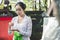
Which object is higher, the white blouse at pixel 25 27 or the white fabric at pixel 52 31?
the white fabric at pixel 52 31

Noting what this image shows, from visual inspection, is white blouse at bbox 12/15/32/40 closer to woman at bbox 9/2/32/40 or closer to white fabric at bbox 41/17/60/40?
woman at bbox 9/2/32/40

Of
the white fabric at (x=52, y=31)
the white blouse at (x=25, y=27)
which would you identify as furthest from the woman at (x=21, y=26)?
the white fabric at (x=52, y=31)

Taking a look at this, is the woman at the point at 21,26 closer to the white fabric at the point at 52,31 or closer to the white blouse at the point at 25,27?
the white blouse at the point at 25,27

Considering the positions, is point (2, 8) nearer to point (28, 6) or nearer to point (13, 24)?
point (28, 6)

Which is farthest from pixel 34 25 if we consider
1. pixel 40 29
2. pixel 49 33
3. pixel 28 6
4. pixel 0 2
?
pixel 49 33

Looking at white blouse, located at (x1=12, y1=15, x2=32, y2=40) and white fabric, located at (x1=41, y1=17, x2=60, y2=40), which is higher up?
white fabric, located at (x1=41, y1=17, x2=60, y2=40)

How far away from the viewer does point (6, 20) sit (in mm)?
6117

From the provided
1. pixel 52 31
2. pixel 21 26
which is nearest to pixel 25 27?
pixel 21 26

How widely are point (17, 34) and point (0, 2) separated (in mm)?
2407

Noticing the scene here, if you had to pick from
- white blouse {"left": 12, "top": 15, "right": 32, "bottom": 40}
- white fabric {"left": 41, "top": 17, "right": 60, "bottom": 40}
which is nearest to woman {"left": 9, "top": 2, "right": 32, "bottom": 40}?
white blouse {"left": 12, "top": 15, "right": 32, "bottom": 40}

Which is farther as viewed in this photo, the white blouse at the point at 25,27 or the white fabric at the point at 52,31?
the white blouse at the point at 25,27

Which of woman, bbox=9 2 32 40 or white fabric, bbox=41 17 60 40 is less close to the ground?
white fabric, bbox=41 17 60 40

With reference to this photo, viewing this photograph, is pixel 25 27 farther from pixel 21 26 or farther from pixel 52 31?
pixel 52 31

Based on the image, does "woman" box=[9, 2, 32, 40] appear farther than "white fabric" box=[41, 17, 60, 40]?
Yes
